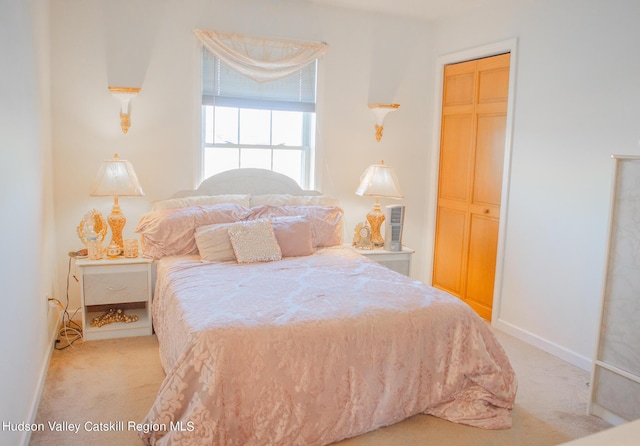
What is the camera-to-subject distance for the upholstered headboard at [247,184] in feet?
13.7

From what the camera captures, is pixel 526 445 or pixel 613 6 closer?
pixel 526 445

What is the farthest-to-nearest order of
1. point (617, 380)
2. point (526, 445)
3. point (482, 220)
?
point (482, 220)
point (617, 380)
point (526, 445)

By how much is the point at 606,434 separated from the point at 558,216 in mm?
3077

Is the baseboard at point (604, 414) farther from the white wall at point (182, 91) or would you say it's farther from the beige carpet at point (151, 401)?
the white wall at point (182, 91)

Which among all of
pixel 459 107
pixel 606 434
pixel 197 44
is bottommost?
pixel 606 434

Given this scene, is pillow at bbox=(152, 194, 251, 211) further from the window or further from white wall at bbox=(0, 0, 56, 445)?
white wall at bbox=(0, 0, 56, 445)

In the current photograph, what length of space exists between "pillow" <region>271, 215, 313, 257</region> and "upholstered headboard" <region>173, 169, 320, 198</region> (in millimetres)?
564

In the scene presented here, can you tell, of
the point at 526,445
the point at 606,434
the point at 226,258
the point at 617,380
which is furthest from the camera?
the point at 226,258

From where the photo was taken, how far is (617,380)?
2701 mm

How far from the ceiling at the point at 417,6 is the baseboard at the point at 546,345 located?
2.52m

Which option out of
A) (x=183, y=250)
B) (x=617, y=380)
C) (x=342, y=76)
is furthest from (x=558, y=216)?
(x=183, y=250)

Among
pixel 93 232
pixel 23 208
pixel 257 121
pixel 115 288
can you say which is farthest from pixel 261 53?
pixel 23 208

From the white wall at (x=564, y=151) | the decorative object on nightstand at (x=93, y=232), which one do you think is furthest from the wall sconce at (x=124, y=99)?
the white wall at (x=564, y=151)

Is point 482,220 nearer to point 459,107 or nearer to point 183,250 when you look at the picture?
point 459,107
